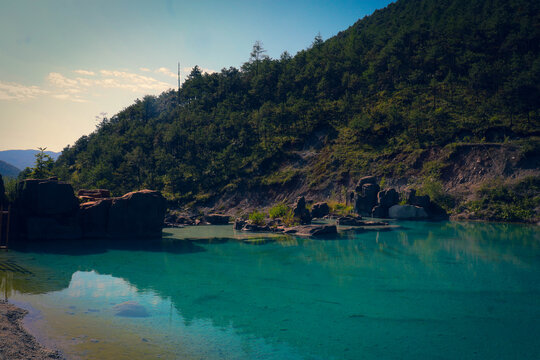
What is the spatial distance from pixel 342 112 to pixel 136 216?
143ft

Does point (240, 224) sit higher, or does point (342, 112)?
point (342, 112)

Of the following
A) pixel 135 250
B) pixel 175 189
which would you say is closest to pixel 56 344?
pixel 135 250

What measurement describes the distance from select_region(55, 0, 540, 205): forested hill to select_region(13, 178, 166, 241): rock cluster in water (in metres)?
25.2

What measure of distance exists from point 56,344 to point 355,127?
169ft

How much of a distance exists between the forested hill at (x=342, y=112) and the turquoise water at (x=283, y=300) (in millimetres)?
29615

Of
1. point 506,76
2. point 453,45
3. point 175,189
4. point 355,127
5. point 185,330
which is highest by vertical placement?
point 453,45

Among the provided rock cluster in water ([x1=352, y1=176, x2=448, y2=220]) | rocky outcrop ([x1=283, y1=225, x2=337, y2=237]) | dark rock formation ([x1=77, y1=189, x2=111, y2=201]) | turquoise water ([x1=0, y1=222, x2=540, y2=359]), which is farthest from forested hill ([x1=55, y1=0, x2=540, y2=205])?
turquoise water ([x1=0, y1=222, x2=540, y2=359])

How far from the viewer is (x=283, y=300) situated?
12.0 m

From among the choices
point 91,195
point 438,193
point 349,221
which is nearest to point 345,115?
point 438,193

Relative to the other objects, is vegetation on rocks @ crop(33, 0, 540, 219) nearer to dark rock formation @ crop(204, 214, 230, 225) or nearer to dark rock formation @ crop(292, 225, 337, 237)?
dark rock formation @ crop(204, 214, 230, 225)

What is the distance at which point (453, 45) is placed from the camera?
63531 mm

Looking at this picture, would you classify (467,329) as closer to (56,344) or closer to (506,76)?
(56,344)

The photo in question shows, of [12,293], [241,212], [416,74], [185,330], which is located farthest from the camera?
[416,74]

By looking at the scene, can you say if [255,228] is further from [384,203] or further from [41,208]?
[384,203]
